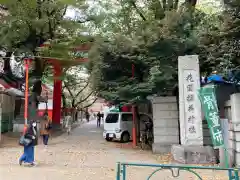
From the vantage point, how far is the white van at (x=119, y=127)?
18.8 metres

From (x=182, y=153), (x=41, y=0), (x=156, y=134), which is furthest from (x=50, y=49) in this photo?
(x=182, y=153)

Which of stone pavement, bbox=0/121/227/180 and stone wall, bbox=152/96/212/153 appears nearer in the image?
stone pavement, bbox=0/121/227/180

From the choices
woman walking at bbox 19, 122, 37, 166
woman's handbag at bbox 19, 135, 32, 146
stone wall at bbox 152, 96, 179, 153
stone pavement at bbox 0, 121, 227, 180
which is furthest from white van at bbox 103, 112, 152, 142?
woman's handbag at bbox 19, 135, 32, 146

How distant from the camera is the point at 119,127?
61.5 ft

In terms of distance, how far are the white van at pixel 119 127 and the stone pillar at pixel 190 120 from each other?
7204mm

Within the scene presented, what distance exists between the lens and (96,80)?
627 inches

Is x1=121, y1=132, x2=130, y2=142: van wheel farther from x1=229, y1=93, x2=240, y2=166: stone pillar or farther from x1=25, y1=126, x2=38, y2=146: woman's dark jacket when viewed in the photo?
x1=229, y1=93, x2=240, y2=166: stone pillar

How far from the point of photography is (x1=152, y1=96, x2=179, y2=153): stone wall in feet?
45.8

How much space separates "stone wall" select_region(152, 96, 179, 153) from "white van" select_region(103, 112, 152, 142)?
4.52 m

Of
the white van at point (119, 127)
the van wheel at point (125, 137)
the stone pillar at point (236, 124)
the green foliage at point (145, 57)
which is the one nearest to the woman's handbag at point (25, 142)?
the green foliage at point (145, 57)

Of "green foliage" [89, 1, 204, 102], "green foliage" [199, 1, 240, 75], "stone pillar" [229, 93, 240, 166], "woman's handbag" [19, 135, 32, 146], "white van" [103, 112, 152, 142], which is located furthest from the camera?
"white van" [103, 112, 152, 142]

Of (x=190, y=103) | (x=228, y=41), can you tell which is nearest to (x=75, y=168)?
(x=190, y=103)

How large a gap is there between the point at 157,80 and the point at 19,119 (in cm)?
1398

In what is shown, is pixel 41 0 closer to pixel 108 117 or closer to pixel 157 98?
pixel 108 117
